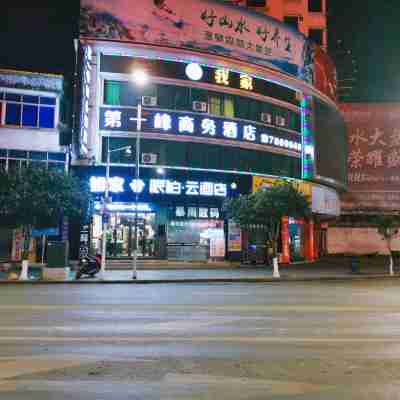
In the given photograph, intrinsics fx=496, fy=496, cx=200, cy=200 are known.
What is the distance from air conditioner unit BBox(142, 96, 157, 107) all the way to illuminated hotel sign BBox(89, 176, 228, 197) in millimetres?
4959

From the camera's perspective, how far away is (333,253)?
50.3 metres

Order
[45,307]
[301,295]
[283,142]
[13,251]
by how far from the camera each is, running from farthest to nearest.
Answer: [283,142] < [13,251] < [301,295] < [45,307]

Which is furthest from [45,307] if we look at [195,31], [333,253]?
[333,253]

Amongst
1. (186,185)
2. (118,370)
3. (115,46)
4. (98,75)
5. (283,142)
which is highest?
(115,46)

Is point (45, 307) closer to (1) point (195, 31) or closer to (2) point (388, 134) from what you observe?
(1) point (195, 31)

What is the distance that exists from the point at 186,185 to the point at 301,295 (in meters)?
17.9

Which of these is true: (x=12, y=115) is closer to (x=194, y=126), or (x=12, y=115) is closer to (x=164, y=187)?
(x=164, y=187)

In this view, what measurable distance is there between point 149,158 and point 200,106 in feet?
16.9

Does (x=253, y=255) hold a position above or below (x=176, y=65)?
below

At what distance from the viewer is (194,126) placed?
109ft

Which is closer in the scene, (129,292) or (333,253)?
(129,292)

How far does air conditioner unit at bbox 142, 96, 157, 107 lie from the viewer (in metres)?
32.2

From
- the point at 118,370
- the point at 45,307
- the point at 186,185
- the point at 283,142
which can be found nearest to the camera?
the point at 118,370

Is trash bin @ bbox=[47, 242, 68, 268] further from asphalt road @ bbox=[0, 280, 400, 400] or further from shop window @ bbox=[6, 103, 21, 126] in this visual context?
shop window @ bbox=[6, 103, 21, 126]
